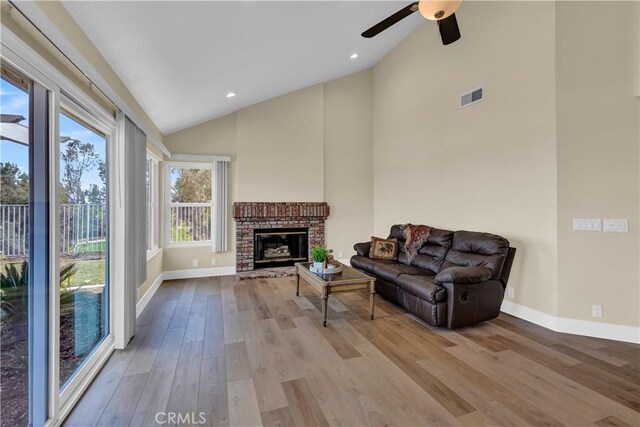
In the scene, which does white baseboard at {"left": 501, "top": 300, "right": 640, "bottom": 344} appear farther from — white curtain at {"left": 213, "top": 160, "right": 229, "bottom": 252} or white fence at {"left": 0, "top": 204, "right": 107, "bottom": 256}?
white curtain at {"left": 213, "top": 160, "right": 229, "bottom": 252}

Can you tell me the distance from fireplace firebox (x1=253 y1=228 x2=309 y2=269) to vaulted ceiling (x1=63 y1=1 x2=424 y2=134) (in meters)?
2.39

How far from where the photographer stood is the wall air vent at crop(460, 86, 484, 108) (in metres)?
4.05

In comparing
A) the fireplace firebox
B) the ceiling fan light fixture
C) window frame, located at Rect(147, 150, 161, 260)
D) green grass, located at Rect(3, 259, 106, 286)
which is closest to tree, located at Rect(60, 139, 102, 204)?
green grass, located at Rect(3, 259, 106, 286)

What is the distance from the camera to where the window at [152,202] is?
4.74 m

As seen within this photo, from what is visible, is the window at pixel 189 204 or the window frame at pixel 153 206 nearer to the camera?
the window frame at pixel 153 206

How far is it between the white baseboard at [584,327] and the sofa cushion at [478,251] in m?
0.63

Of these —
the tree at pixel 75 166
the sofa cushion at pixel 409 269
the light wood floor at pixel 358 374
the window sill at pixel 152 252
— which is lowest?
the light wood floor at pixel 358 374

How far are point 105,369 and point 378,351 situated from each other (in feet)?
7.59

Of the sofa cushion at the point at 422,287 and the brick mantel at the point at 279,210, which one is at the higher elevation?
the brick mantel at the point at 279,210

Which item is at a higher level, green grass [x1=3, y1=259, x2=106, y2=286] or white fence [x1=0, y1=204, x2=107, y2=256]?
white fence [x1=0, y1=204, x2=107, y2=256]

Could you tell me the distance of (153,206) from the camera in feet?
16.3

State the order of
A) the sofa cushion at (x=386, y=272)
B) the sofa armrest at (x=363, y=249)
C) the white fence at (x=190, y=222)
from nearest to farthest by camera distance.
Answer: the sofa cushion at (x=386, y=272) < the sofa armrest at (x=363, y=249) < the white fence at (x=190, y=222)

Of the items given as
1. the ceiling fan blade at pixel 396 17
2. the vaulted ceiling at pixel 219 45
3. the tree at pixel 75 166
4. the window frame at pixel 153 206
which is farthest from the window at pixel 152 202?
the ceiling fan blade at pixel 396 17

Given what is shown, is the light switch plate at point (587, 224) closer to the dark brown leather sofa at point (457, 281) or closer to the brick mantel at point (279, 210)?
the dark brown leather sofa at point (457, 281)
